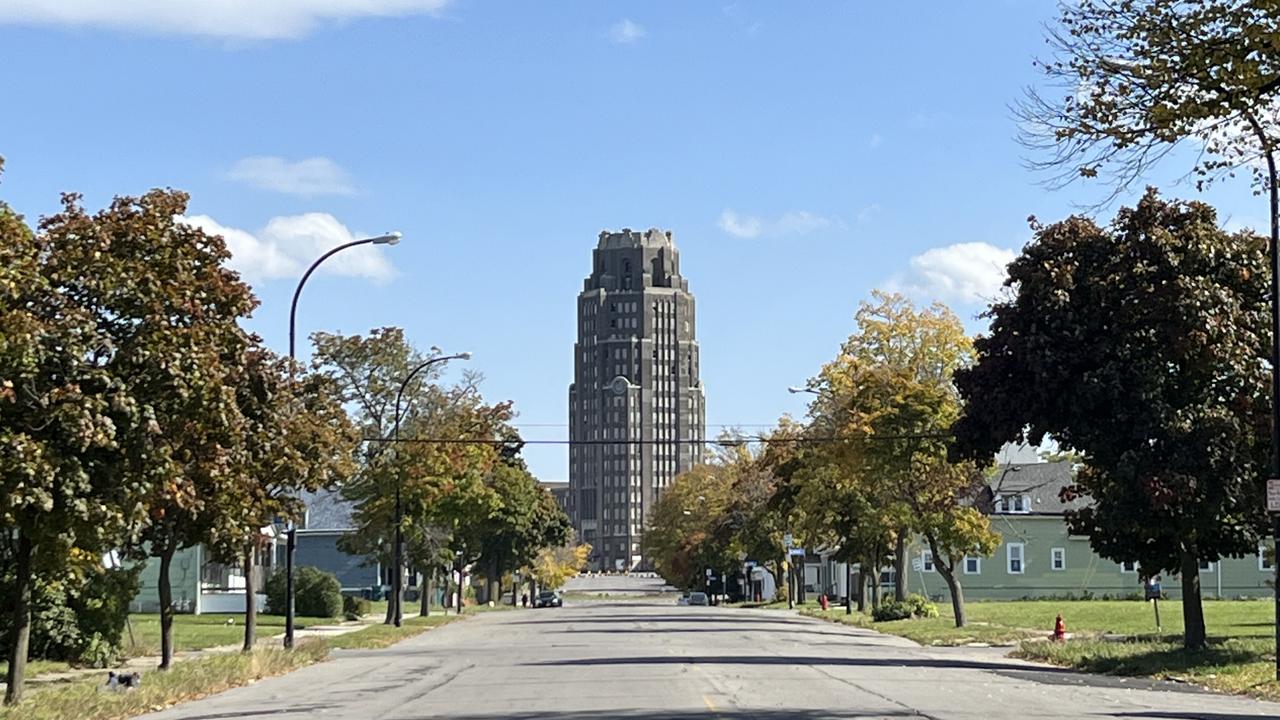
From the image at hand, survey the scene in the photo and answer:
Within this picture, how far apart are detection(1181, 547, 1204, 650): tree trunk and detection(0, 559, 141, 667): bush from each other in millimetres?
21328

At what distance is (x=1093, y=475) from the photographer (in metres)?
34.5

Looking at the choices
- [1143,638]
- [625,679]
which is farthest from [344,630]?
[625,679]

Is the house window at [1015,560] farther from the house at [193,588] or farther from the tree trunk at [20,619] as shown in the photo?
the tree trunk at [20,619]

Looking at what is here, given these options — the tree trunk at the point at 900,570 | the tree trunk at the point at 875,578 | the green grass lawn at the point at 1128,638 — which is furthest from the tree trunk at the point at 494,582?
the tree trunk at the point at 900,570

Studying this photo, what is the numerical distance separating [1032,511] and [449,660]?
218 ft

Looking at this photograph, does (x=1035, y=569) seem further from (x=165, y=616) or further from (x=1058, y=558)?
(x=165, y=616)

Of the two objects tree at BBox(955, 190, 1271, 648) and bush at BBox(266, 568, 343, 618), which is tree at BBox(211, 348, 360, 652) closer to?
tree at BBox(955, 190, 1271, 648)

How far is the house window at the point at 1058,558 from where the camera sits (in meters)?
96.6

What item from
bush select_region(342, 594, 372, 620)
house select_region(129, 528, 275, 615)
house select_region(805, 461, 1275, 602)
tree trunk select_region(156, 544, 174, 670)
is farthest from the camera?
house select_region(805, 461, 1275, 602)

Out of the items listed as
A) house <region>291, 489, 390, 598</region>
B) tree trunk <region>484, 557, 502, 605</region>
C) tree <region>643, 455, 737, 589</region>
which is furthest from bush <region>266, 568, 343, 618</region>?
tree <region>643, 455, 737, 589</region>

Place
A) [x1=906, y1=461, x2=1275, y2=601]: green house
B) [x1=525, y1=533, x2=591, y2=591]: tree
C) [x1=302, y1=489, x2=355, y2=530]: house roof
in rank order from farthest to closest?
[x1=525, y1=533, x2=591, y2=591]: tree → [x1=302, y1=489, x2=355, y2=530]: house roof → [x1=906, y1=461, x2=1275, y2=601]: green house

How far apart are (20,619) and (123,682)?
2371 millimetres

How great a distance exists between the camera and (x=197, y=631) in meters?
53.8

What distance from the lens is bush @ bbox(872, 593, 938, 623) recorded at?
63500 millimetres
